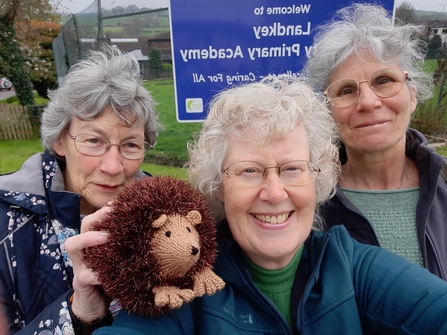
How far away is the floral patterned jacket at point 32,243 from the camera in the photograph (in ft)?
5.51

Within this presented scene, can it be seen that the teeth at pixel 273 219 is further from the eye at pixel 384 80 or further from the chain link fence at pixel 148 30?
the chain link fence at pixel 148 30

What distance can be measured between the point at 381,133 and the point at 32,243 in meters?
1.90

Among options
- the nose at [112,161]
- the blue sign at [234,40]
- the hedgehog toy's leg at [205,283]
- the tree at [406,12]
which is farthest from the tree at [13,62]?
the hedgehog toy's leg at [205,283]

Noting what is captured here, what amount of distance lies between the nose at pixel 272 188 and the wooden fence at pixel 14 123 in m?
10.9

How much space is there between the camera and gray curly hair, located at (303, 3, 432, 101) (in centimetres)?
195

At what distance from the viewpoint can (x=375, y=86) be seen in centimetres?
196

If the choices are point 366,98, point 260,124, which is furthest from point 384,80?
point 260,124

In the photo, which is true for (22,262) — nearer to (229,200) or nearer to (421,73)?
(229,200)

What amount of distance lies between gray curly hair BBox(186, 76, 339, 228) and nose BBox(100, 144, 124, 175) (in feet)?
1.43

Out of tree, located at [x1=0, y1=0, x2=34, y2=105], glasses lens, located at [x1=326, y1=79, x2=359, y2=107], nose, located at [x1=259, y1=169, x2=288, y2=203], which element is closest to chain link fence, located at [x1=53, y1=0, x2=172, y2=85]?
glasses lens, located at [x1=326, y1=79, x2=359, y2=107]

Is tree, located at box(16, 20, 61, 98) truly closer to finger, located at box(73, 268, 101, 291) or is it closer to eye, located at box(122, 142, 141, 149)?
eye, located at box(122, 142, 141, 149)

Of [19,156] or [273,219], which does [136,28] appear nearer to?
[19,156]

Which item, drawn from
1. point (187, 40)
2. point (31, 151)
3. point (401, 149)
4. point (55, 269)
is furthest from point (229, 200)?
point (31, 151)

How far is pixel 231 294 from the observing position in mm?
1466
